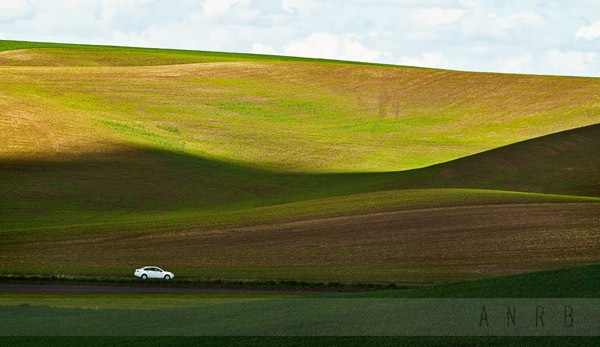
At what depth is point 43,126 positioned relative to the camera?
236 feet

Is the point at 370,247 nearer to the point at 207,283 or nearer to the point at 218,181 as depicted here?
the point at 207,283

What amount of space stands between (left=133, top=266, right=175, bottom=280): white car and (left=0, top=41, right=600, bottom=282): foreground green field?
90cm

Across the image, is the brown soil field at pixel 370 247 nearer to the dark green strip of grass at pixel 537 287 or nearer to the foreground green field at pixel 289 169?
the foreground green field at pixel 289 169

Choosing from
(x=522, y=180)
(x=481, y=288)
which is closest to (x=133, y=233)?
(x=522, y=180)

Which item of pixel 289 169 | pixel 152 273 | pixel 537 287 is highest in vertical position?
pixel 289 169

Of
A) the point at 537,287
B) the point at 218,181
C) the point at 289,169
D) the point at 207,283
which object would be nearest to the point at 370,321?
the point at 537,287

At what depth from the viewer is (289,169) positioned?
7088cm

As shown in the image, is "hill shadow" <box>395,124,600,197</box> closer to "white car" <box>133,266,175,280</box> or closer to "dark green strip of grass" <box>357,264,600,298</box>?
"white car" <box>133,266,175,280</box>

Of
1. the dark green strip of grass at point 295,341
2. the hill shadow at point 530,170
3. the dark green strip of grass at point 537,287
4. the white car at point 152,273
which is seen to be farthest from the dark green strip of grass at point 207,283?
the hill shadow at point 530,170

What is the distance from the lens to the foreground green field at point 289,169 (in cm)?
4150

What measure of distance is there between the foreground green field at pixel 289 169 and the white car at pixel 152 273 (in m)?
0.90

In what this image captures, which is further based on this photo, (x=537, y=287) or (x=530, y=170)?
(x=530, y=170)

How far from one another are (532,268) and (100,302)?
16.4m

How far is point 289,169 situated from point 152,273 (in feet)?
108
